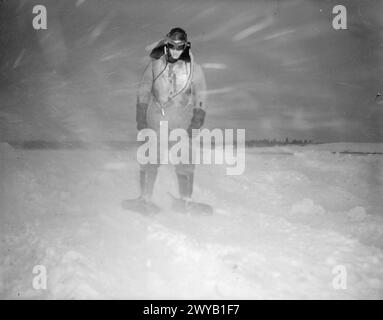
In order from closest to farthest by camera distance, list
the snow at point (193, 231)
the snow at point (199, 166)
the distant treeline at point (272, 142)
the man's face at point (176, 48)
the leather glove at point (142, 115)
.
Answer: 1. the snow at point (193, 231)
2. the snow at point (199, 166)
3. the man's face at point (176, 48)
4. the leather glove at point (142, 115)
5. the distant treeline at point (272, 142)

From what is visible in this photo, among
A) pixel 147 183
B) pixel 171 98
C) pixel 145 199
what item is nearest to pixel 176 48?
pixel 171 98

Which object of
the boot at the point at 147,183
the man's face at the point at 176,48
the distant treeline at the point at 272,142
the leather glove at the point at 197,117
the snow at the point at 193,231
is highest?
the man's face at the point at 176,48

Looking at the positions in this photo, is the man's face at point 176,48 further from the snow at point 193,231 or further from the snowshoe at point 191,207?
the snowshoe at point 191,207

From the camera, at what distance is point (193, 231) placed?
82.7 inches

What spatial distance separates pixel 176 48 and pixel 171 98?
0.35 m

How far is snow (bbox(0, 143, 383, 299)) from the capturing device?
1.69 metres

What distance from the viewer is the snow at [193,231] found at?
1.69m

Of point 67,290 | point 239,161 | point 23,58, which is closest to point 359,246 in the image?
point 239,161

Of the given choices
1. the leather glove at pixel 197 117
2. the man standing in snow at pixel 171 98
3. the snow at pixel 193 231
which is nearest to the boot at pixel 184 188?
the man standing in snow at pixel 171 98

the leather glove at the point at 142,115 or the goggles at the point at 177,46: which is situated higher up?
the goggles at the point at 177,46

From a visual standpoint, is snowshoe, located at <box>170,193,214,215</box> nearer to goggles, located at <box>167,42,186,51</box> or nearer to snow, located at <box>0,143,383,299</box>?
snow, located at <box>0,143,383,299</box>

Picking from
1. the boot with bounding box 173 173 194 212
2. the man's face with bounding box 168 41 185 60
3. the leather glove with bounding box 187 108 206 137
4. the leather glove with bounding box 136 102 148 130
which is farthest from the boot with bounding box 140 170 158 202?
the man's face with bounding box 168 41 185 60

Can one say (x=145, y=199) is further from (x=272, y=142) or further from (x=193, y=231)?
(x=272, y=142)

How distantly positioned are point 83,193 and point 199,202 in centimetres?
89
